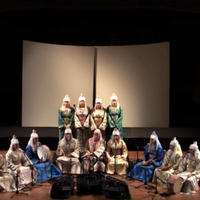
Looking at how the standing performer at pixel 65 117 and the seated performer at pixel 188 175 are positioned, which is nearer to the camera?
the seated performer at pixel 188 175

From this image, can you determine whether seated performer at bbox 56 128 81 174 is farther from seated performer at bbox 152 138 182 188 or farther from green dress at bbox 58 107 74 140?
seated performer at bbox 152 138 182 188

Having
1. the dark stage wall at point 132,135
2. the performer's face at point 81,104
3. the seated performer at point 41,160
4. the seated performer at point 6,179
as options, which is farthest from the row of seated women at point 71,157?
the dark stage wall at point 132,135

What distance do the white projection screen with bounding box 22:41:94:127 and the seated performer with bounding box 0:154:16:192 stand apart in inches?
156

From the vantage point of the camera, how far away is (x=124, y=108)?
1199cm

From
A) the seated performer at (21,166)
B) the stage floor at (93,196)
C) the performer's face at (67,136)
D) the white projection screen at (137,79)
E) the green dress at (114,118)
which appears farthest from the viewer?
the white projection screen at (137,79)

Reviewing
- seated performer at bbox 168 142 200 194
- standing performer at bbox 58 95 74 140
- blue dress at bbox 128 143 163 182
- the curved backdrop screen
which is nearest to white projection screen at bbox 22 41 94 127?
the curved backdrop screen

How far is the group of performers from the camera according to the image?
787cm

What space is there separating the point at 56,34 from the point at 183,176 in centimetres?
610

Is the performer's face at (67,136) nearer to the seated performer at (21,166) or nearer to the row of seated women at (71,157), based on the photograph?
the row of seated women at (71,157)

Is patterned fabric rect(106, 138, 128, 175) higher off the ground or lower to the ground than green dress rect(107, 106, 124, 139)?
lower

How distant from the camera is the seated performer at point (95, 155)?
8.99 m

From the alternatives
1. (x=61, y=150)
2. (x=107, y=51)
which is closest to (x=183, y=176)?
Result: (x=61, y=150)

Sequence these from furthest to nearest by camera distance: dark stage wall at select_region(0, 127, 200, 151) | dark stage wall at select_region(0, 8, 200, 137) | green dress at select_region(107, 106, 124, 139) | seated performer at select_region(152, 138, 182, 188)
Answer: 1. dark stage wall at select_region(0, 8, 200, 137)
2. dark stage wall at select_region(0, 127, 200, 151)
3. green dress at select_region(107, 106, 124, 139)
4. seated performer at select_region(152, 138, 182, 188)

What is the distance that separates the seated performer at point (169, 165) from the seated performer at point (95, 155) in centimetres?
140
